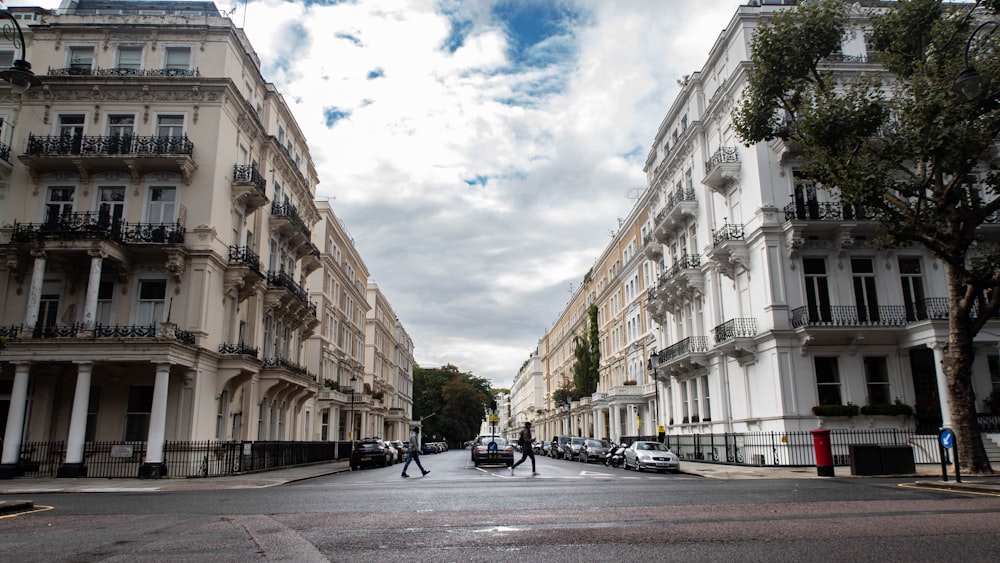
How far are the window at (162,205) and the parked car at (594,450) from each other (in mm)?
24653

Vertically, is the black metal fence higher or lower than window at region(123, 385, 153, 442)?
lower

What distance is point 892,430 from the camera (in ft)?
86.0

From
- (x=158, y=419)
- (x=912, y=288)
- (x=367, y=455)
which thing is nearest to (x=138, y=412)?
(x=158, y=419)

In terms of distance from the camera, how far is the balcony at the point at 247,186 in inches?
1169

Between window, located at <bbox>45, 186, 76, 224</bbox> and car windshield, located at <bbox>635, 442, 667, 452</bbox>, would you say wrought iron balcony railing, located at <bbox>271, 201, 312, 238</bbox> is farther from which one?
car windshield, located at <bbox>635, 442, 667, 452</bbox>

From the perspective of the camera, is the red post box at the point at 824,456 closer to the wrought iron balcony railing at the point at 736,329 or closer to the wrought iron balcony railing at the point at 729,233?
the wrought iron balcony railing at the point at 736,329

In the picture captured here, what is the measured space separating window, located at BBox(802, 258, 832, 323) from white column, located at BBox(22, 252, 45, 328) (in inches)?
1177

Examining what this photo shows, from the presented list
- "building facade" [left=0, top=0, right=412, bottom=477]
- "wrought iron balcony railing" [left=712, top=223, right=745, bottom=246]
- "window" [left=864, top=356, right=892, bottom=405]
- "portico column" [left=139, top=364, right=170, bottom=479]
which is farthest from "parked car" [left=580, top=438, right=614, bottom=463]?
"portico column" [left=139, top=364, right=170, bottom=479]

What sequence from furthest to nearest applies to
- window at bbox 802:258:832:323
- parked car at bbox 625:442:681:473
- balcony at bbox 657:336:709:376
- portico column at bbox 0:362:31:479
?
1. balcony at bbox 657:336:709:376
2. window at bbox 802:258:832:323
3. parked car at bbox 625:442:681:473
4. portico column at bbox 0:362:31:479

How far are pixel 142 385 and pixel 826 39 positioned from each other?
28.2m

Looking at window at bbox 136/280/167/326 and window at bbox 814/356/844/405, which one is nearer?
window at bbox 136/280/167/326

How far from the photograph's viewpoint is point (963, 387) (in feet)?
60.7

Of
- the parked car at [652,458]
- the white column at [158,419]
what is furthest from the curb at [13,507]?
the parked car at [652,458]

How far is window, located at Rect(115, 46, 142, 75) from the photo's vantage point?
28969 millimetres
